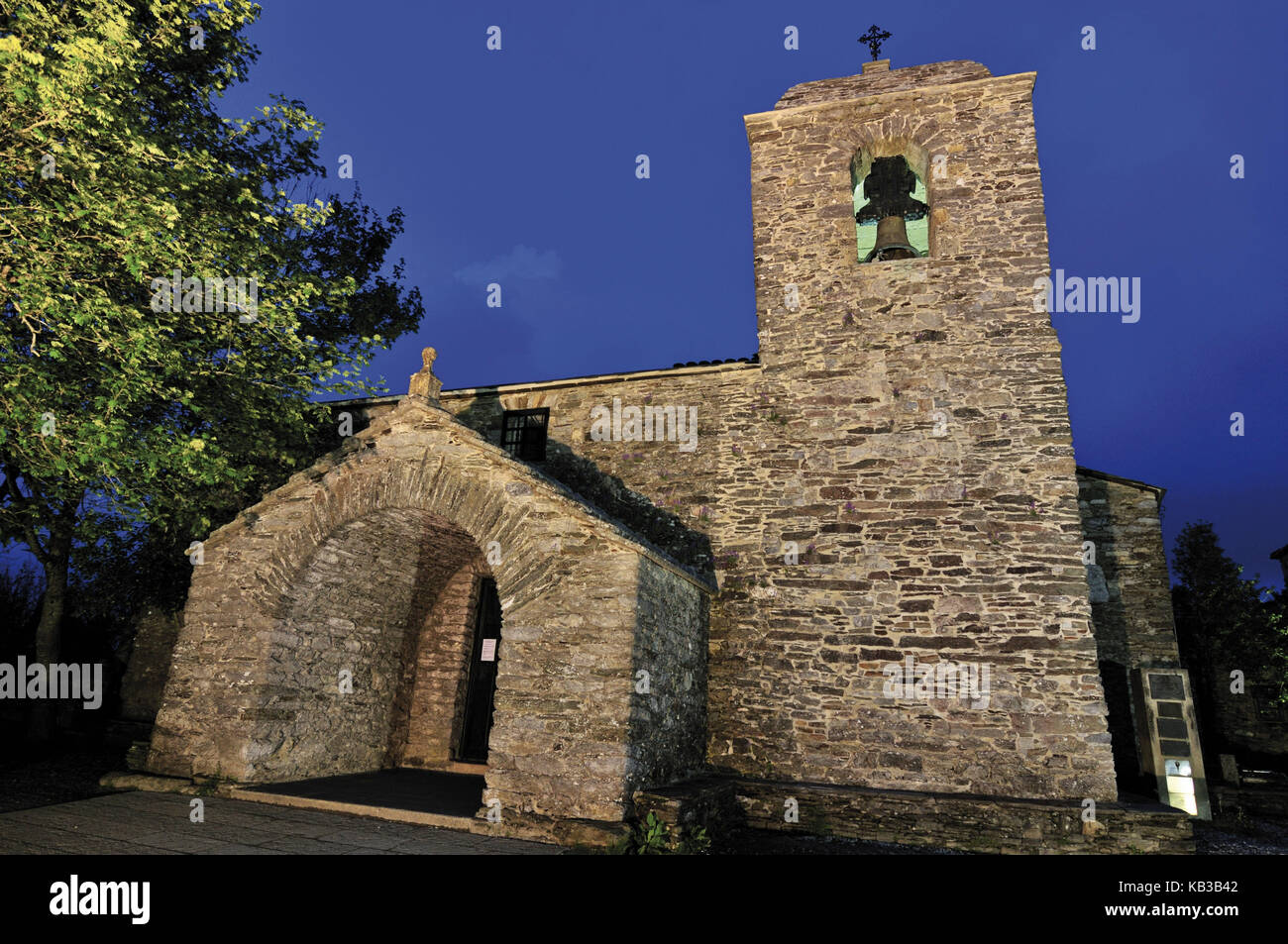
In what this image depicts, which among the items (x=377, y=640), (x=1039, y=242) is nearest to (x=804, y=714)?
(x=377, y=640)

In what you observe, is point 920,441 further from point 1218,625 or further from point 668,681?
point 1218,625

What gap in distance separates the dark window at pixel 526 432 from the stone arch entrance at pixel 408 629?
2.23 meters

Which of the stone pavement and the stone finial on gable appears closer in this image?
the stone pavement

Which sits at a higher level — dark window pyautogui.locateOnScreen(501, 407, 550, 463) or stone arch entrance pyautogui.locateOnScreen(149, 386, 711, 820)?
dark window pyautogui.locateOnScreen(501, 407, 550, 463)

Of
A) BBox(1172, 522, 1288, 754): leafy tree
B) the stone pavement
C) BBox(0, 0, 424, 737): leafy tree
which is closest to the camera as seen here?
the stone pavement

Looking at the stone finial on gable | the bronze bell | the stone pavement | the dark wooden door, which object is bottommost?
the stone pavement

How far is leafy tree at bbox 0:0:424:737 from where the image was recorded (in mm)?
6523

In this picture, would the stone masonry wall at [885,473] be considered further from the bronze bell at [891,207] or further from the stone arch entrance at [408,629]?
the stone arch entrance at [408,629]

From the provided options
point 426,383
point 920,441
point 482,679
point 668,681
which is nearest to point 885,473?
point 920,441

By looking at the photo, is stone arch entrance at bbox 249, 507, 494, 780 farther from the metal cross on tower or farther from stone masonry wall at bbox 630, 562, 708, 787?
the metal cross on tower

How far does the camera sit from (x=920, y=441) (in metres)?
9.45

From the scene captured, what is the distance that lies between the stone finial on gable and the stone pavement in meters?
4.72

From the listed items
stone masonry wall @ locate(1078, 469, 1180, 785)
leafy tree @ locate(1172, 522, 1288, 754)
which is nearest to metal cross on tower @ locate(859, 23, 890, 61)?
stone masonry wall @ locate(1078, 469, 1180, 785)
